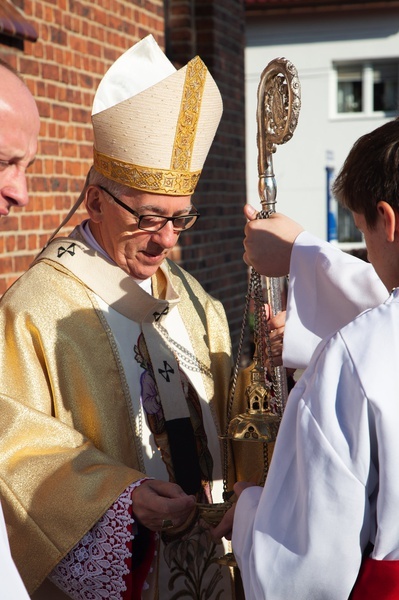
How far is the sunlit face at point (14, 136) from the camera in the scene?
1.89 meters

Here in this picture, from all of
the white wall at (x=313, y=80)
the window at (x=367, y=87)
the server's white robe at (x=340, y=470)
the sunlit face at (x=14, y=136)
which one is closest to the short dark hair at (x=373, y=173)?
the server's white robe at (x=340, y=470)

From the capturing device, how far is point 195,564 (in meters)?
2.94

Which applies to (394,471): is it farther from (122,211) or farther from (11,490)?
(122,211)

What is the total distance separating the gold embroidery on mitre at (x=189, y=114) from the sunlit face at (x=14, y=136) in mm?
1056

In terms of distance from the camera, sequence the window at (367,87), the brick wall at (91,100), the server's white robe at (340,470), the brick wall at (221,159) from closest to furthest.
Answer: the server's white robe at (340,470)
the brick wall at (91,100)
the brick wall at (221,159)
the window at (367,87)

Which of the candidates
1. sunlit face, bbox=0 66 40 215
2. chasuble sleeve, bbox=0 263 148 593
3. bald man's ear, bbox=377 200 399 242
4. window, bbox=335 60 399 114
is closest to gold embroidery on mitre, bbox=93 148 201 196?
chasuble sleeve, bbox=0 263 148 593

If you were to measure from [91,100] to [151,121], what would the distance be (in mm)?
2538

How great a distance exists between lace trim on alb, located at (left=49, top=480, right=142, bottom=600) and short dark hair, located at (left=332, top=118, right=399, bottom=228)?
0.99 m

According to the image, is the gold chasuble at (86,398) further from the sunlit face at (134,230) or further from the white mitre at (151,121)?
the white mitre at (151,121)

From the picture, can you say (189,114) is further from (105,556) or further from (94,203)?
(105,556)

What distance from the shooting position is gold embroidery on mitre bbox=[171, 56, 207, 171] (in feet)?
9.92

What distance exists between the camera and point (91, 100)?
17.8ft

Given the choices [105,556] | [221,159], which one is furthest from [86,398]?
[221,159]

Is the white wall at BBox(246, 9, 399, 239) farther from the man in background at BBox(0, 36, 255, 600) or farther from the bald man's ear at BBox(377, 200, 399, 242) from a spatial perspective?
the bald man's ear at BBox(377, 200, 399, 242)
